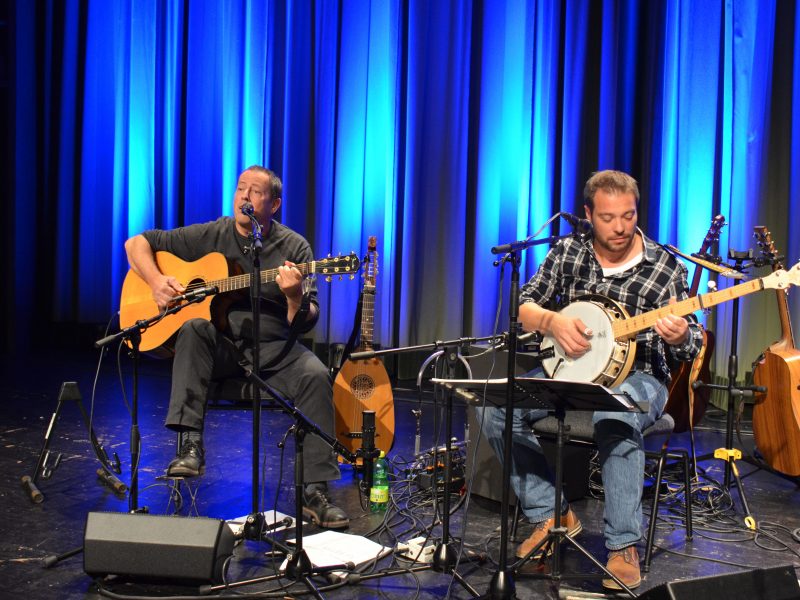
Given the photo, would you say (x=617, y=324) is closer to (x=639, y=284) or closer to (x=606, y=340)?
(x=606, y=340)

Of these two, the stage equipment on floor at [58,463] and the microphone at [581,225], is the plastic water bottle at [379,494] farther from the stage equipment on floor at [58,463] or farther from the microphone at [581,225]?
the microphone at [581,225]

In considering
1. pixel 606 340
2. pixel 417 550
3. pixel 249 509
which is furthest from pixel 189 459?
pixel 606 340

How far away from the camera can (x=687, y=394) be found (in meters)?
4.01

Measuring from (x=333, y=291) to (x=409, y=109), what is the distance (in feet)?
5.29

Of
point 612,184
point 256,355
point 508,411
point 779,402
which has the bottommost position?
point 779,402

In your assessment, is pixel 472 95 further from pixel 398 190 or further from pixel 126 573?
pixel 126 573

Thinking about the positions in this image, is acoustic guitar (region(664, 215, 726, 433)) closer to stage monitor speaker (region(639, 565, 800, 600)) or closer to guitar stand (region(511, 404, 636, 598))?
guitar stand (region(511, 404, 636, 598))

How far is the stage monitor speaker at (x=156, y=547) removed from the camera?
2.51m

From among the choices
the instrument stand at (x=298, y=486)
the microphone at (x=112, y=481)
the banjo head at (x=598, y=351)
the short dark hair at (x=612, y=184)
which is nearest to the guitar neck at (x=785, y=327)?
the short dark hair at (x=612, y=184)

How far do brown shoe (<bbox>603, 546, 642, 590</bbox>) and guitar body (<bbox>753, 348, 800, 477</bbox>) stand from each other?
1478mm

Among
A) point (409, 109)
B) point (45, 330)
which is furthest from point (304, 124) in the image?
point (45, 330)

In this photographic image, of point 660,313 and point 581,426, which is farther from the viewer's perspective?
point 581,426

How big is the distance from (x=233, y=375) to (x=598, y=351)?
1.64 metres

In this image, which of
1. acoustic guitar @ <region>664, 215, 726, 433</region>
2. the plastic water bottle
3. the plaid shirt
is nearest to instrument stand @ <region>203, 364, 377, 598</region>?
the plastic water bottle
